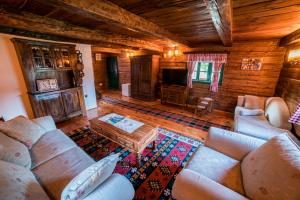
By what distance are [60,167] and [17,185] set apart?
434 millimetres

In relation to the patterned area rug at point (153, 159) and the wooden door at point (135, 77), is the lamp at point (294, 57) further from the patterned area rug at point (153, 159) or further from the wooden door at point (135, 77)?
the wooden door at point (135, 77)

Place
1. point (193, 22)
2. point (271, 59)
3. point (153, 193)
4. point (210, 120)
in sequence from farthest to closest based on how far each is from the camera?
point (210, 120), point (271, 59), point (193, 22), point (153, 193)

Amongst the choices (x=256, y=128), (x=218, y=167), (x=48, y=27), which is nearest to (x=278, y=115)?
(x=256, y=128)

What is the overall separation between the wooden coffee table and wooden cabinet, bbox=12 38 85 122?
1568mm

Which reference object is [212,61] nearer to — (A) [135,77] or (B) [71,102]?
(A) [135,77]

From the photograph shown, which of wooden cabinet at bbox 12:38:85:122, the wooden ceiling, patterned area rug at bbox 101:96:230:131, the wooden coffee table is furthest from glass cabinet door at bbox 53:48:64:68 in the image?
patterned area rug at bbox 101:96:230:131

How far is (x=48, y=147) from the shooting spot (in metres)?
1.66

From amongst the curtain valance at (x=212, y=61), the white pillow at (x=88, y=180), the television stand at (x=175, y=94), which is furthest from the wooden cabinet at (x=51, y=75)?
the curtain valance at (x=212, y=61)

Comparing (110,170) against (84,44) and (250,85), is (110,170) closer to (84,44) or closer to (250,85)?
→ (84,44)

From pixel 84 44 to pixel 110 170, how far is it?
156 inches

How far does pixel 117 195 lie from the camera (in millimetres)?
980

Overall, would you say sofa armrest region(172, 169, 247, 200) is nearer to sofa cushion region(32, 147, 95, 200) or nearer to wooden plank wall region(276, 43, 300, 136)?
sofa cushion region(32, 147, 95, 200)

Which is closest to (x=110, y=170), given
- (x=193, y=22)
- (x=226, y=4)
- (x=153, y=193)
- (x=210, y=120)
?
(x=153, y=193)

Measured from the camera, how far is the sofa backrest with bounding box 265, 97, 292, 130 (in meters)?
2.20
